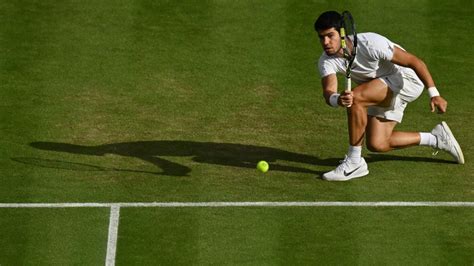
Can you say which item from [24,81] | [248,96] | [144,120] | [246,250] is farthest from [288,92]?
[246,250]

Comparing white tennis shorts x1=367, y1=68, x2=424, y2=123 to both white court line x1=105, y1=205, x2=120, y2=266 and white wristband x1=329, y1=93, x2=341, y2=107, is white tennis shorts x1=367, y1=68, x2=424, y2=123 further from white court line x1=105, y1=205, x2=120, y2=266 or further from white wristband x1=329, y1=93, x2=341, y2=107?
white court line x1=105, y1=205, x2=120, y2=266

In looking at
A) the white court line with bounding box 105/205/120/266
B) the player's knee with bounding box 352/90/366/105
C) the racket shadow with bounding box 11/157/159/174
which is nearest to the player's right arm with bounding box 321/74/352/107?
the player's knee with bounding box 352/90/366/105

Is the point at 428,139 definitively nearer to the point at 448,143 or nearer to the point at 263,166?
the point at 448,143

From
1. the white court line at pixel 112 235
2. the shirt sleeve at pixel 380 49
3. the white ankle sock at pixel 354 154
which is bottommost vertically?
the white court line at pixel 112 235

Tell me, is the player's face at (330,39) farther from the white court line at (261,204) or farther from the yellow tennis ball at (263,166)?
the white court line at (261,204)

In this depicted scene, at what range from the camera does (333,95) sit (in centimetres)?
1994

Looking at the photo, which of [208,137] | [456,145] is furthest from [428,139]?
[208,137]

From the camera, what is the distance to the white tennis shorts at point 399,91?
20578 millimetres

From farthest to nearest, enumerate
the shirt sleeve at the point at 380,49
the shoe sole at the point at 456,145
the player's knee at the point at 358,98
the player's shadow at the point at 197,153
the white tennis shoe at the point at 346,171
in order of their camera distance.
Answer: the player's shadow at the point at 197,153 → the shoe sole at the point at 456,145 → the white tennis shoe at the point at 346,171 → the player's knee at the point at 358,98 → the shirt sleeve at the point at 380,49

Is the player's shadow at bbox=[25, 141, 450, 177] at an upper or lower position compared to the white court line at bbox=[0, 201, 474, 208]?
upper

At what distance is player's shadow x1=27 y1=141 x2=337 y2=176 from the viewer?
69.3 feet

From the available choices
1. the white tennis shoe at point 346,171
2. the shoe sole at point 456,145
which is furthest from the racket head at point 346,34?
the shoe sole at point 456,145

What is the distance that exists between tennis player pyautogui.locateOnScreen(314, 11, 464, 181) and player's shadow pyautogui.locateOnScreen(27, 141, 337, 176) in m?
0.76

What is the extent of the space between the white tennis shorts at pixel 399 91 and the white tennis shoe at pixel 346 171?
2.52 ft
